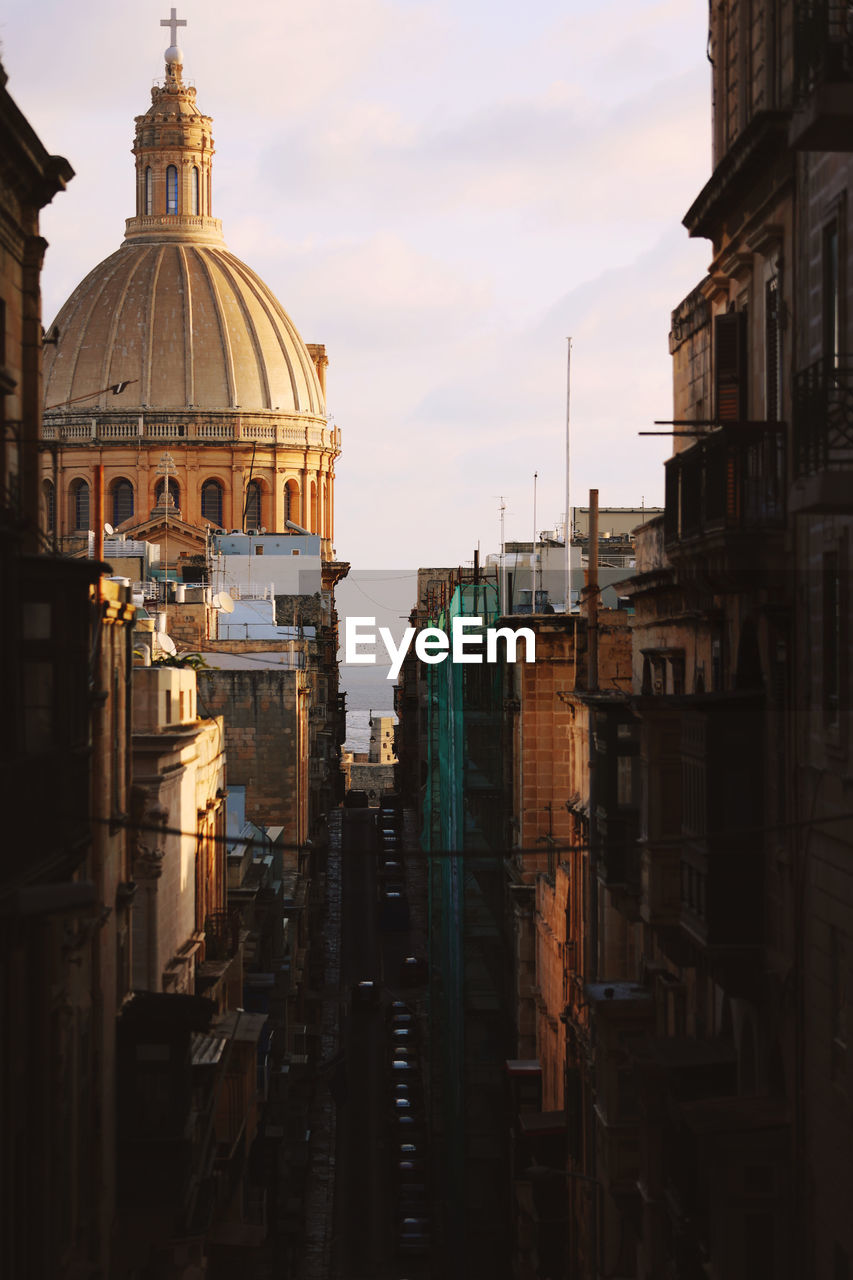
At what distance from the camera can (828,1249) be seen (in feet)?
47.6

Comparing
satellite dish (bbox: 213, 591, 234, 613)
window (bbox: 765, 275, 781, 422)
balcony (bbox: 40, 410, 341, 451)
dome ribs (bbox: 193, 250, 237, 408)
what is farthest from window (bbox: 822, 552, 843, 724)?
dome ribs (bbox: 193, 250, 237, 408)

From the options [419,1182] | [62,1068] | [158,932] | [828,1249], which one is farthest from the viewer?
[419,1182]

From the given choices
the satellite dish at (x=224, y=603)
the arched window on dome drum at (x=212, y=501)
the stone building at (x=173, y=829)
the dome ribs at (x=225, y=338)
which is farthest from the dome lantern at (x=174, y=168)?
the stone building at (x=173, y=829)

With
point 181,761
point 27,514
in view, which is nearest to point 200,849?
point 181,761

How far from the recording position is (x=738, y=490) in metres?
16.3

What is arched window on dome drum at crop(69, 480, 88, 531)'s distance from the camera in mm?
90750

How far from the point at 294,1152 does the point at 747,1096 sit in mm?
22292

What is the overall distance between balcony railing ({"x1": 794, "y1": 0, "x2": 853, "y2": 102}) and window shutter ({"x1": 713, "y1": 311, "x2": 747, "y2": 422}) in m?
3.95

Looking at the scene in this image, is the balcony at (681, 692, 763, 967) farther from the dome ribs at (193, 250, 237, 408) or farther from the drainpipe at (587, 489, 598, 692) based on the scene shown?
the dome ribs at (193, 250, 237, 408)

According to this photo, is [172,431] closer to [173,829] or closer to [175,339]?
[175,339]

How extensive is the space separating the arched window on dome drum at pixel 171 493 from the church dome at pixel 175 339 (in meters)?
3.38

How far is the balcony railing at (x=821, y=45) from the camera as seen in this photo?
42.4 ft

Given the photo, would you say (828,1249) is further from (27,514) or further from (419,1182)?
(419,1182)

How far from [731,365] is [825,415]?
485 cm
